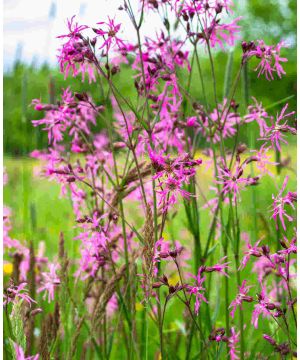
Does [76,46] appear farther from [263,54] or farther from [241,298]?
[241,298]

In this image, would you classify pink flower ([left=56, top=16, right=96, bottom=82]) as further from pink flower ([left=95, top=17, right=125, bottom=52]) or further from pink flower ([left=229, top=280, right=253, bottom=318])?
pink flower ([left=229, top=280, right=253, bottom=318])

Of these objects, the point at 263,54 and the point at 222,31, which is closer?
the point at 263,54

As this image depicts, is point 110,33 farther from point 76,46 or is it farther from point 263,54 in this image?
point 263,54

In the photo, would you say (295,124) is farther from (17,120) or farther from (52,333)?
(17,120)

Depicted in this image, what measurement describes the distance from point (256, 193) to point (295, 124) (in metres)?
0.34

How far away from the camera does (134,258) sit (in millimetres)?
953

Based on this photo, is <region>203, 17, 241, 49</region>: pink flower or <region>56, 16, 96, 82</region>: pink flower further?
<region>203, 17, 241, 49</region>: pink flower

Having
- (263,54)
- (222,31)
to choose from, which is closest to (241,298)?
(263,54)

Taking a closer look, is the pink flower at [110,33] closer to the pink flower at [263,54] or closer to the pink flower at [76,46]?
the pink flower at [76,46]

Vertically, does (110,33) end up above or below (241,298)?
above

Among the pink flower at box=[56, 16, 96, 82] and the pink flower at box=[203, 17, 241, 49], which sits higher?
the pink flower at box=[203, 17, 241, 49]

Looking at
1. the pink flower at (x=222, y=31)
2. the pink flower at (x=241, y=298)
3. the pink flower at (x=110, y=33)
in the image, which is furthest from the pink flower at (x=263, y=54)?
the pink flower at (x=241, y=298)

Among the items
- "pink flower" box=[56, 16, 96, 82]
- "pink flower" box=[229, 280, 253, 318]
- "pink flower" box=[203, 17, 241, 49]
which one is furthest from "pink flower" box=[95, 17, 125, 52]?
"pink flower" box=[229, 280, 253, 318]

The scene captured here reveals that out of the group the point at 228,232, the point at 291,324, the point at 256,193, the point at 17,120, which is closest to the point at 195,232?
the point at 228,232
